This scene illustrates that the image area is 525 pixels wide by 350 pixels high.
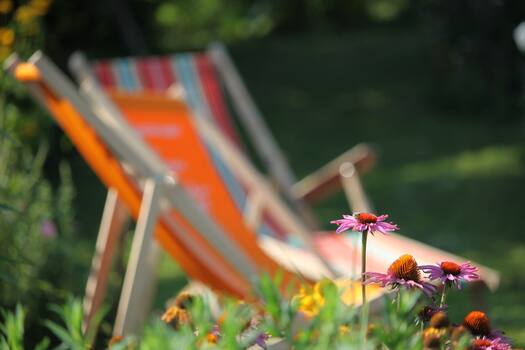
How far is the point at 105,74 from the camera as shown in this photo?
165 inches

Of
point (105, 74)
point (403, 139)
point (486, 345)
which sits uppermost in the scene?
point (403, 139)

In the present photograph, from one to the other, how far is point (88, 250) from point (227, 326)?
4427 mm

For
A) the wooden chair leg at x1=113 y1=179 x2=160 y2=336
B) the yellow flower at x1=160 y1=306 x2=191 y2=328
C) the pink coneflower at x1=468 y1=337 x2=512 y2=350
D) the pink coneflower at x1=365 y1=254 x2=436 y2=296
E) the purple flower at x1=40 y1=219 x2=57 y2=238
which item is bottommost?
the pink coneflower at x1=468 y1=337 x2=512 y2=350

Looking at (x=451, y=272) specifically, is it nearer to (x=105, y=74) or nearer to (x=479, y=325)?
(x=479, y=325)

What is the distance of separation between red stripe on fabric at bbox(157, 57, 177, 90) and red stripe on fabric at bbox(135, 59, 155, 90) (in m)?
0.05

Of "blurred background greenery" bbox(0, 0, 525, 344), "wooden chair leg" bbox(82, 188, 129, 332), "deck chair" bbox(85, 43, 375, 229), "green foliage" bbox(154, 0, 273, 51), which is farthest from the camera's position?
"green foliage" bbox(154, 0, 273, 51)

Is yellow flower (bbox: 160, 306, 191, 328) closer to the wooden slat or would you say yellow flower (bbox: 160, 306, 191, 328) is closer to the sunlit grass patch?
the wooden slat

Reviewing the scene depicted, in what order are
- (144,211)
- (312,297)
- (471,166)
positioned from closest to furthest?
(312,297) → (144,211) → (471,166)

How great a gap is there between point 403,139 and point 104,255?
552 centimetres

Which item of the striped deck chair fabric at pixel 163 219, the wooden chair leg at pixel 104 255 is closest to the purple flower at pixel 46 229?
the wooden chair leg at pixel 104 255

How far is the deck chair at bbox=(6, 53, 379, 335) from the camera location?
2881 millimetres

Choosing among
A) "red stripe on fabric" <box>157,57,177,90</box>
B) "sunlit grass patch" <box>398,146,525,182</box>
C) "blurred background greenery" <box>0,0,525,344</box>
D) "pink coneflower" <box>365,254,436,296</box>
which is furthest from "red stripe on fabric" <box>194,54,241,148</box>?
"pink coneflower" <box>365,254,436,296</box>

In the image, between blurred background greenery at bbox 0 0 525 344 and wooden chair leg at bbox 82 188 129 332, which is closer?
wooden chair leg at bbox 82 188 129 332

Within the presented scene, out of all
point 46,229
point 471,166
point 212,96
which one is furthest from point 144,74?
point 471,166
